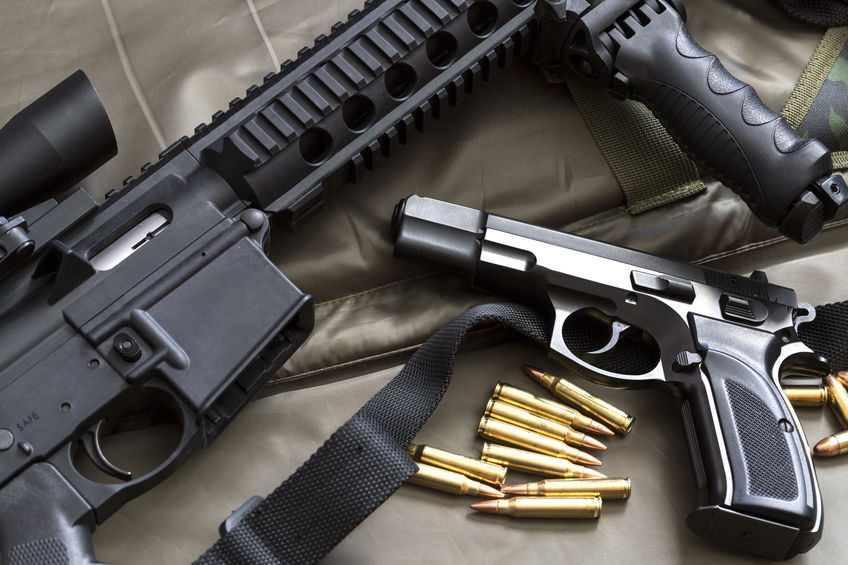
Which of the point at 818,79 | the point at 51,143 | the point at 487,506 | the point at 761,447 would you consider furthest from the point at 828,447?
the point at 51,143

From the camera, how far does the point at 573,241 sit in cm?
189

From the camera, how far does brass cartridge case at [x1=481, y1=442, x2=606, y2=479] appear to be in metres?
A: 1.81

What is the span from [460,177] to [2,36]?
3.40 ft

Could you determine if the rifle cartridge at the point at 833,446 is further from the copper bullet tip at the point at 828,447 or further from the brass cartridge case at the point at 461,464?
the brass cartridge case at the point at 461,464

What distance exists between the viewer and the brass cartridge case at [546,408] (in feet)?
6.11

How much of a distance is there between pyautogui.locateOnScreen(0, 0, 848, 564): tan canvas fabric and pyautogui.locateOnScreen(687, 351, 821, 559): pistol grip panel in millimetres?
94

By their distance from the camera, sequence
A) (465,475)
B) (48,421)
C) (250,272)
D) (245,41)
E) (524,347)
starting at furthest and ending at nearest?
(245,41)
(524,347)
(465,475)
(250,272)
(48,421)

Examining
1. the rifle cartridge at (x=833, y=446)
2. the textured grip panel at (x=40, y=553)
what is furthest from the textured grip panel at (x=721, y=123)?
the textured grip panel at (x=40, y=553)

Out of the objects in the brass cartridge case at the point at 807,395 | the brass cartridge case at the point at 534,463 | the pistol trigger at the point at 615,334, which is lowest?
the brass cartridge case at the point at 807,395

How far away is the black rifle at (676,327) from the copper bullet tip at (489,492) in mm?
291

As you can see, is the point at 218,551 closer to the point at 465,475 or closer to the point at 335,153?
the point at 465,475

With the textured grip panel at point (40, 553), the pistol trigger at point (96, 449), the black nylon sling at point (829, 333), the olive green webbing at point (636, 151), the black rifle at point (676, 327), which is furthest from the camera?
the olive green webbing at point (636, 151)

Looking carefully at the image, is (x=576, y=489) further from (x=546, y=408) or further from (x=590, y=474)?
(x=546, y=408)

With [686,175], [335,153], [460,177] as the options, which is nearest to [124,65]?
[335,153]
